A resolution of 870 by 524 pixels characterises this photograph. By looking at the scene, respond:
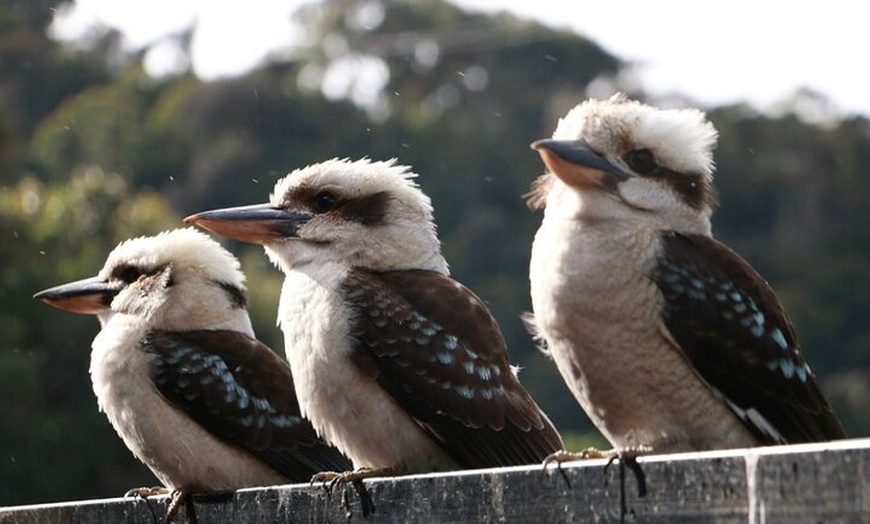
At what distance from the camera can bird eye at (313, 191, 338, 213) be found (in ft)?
19.9

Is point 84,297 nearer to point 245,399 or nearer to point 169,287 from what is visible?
point 169,287

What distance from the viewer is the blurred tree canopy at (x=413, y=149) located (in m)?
37.0

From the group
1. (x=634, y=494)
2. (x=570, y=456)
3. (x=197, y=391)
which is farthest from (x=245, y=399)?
(x=634, y=494)

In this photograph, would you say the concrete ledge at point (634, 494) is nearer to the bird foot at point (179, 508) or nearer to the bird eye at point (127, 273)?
the bird foot at point (179, 508)

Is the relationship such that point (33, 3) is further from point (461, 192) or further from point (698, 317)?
point (698, 317)

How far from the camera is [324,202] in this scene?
20.0 feet

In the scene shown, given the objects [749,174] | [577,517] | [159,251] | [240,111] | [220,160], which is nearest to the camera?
[577,517]

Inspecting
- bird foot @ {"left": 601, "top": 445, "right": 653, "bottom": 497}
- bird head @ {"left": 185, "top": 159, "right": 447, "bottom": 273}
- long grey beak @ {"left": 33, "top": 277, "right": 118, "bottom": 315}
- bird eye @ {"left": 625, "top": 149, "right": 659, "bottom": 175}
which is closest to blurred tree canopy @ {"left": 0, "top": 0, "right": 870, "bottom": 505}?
long grey beak @ {"left": 33, "top": 277, "right": 118, "bottom": 315}

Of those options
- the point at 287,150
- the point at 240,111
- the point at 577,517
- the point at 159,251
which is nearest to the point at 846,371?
the point at 287,150

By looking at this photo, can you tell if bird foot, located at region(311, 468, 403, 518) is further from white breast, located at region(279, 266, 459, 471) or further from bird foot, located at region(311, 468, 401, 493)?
white breast, located at region(279, 266, 459, 471)

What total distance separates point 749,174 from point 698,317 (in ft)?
160

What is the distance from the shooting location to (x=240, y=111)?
58.4 meters

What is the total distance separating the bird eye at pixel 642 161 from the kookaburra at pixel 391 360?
29.8 inches

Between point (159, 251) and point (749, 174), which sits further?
point (749, 174)
